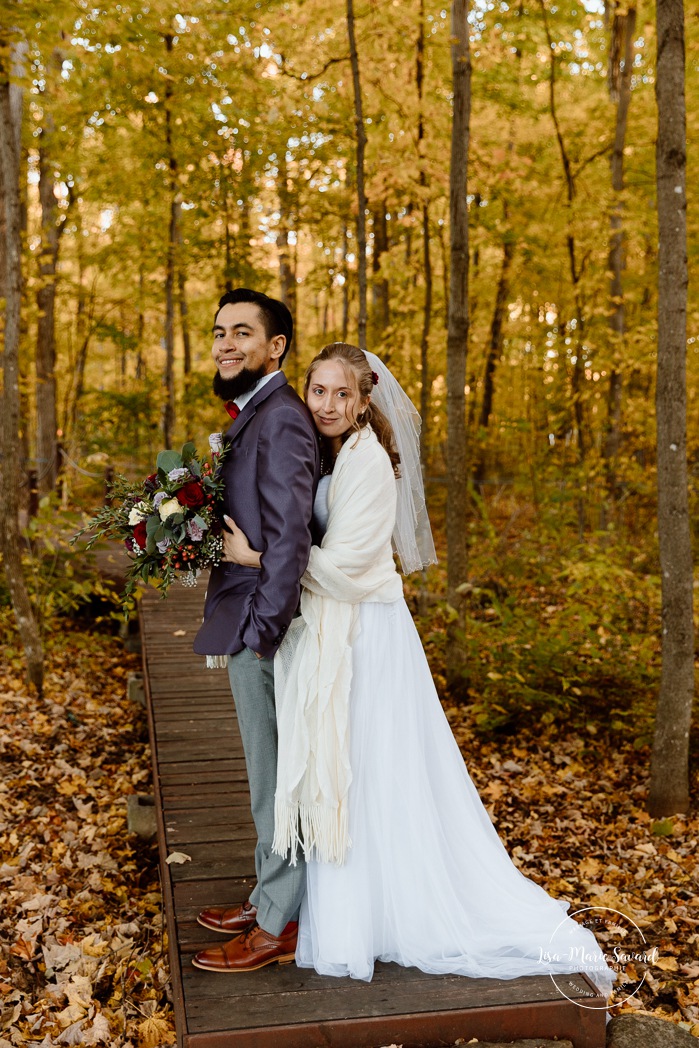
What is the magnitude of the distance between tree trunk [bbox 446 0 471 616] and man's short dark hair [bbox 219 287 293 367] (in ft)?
12.0

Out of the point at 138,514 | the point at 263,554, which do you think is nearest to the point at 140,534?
the point at 138,514

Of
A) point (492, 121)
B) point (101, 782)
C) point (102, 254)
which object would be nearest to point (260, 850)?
point (101, 782)

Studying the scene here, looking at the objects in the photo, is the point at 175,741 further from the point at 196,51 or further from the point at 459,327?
the point at 196,51

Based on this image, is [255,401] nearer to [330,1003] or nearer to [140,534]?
[140,534]

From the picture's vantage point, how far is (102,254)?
13.6 metres

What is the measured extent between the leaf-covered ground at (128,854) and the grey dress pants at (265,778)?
96 centimetres

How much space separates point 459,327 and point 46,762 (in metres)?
4.64

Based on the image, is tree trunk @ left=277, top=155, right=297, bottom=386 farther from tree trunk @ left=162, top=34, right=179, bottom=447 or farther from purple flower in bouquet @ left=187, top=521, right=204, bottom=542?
purple flower in bouquet @ left=187, top=521, right=204, bottom=542

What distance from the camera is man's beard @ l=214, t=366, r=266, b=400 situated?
3.12 m

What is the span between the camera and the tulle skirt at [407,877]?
3139mm

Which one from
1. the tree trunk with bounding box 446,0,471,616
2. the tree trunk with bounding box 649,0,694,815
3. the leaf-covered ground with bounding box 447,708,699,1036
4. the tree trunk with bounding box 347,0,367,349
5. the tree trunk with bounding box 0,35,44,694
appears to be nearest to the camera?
the leaf-covered ground with bounding box 447,708,699,1036

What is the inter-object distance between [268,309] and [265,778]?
1785 mm

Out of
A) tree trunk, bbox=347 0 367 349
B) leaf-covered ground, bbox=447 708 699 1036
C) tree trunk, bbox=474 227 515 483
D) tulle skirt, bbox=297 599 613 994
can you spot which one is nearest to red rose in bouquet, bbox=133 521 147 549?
tulle skirt, bbox=297 599 613 994

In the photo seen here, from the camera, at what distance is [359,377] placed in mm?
3178
